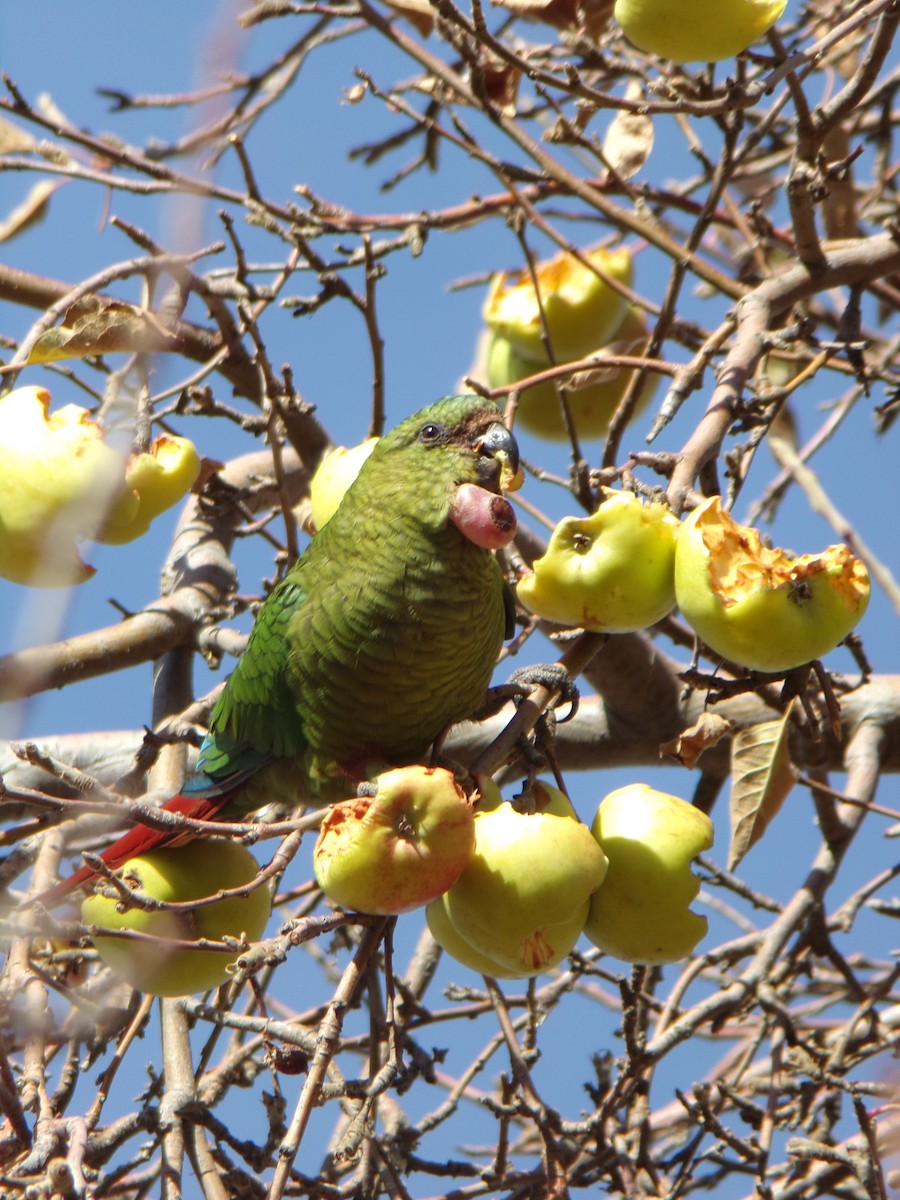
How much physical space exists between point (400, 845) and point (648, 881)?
0.40 m

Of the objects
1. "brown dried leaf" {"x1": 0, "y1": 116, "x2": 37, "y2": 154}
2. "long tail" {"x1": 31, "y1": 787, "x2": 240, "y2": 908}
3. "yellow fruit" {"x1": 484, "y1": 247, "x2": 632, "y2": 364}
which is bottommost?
"long tail" {"x1": 31, "y1": 787, "x2": 240, "y2": 908}

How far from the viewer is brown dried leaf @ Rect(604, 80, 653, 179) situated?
2561 mm

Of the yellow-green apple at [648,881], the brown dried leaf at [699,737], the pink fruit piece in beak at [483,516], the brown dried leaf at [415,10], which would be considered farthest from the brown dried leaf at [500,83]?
the yellow-green apple at [648,881]

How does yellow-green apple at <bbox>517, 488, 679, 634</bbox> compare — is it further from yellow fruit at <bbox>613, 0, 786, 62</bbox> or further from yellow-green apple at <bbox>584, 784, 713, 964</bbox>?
yellow fruit at <bbox>613, 0, 786, 62</bbox>

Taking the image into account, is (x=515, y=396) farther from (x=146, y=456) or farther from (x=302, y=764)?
(x=302, y=764)

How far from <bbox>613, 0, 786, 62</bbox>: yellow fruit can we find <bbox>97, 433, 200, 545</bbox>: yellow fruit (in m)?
1.13

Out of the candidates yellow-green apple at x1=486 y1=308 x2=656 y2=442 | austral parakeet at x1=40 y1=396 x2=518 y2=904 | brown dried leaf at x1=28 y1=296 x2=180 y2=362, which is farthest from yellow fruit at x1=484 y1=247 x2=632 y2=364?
brown dried leaf at x1=28 y1=296 x2=180 y2=362

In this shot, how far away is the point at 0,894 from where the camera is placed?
1835 millimetres

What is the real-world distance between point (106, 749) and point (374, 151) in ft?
6.38

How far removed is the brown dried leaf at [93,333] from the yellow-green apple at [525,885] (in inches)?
40.2

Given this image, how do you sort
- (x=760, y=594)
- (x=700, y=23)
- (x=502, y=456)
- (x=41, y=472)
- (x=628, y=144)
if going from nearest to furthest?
(x=760, y=594) < (x=700, y=23) < (x=41, y=472) < (x=502, y=456) < (x=628, y=144)

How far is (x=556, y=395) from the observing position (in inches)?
119

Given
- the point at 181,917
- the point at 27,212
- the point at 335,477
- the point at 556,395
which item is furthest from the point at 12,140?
the point at 181,917

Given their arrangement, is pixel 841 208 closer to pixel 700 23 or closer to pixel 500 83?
pixel 500 83
